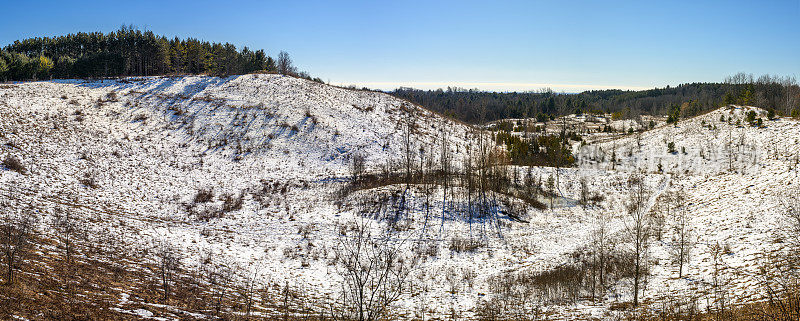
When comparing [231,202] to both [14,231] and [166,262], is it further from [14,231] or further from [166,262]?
[14,231]

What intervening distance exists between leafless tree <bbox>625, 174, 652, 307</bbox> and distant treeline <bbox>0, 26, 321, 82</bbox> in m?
68.3

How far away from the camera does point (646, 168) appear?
44.8m

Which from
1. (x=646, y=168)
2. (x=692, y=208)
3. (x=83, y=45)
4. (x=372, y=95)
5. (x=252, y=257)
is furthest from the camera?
(x=83, y=45)

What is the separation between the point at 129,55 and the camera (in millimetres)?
72500

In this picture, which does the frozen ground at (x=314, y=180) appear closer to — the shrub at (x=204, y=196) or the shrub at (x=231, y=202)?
the shrub at (x=231, y=202)

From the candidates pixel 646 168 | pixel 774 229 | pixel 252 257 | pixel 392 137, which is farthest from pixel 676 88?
pixel 252 257

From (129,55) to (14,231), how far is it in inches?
3041

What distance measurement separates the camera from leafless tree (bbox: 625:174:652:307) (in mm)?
16562

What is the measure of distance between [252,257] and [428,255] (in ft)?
33.9

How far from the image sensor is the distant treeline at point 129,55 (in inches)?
2704

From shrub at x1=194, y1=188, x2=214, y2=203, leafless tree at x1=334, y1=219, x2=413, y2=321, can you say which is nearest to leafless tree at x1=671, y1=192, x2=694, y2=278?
leafless tree at x1=334, y1=219, x2=413, y2=321

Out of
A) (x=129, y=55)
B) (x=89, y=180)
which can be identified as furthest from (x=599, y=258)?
(x=129, y=55)

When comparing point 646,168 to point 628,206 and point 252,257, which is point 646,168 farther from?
point 252,257

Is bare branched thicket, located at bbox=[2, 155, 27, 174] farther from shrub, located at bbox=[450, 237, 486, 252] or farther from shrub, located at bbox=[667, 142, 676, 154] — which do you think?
shrub, located at bbox=[667, 142, 676, 154]
